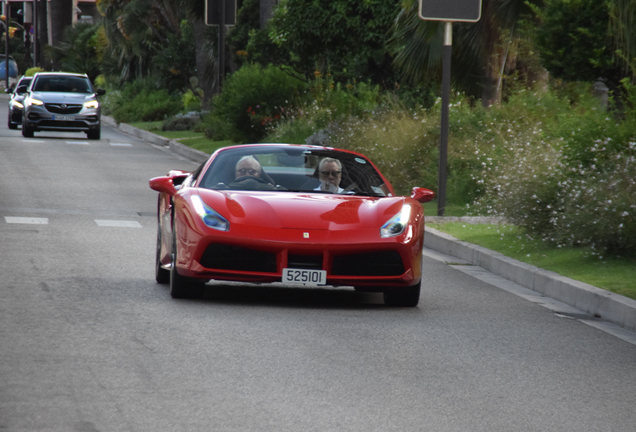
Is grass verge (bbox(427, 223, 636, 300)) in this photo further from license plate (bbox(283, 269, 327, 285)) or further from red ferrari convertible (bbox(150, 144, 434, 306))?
license plate (bbox(283, 269, 327, 285))

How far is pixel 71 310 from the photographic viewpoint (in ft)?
27.8

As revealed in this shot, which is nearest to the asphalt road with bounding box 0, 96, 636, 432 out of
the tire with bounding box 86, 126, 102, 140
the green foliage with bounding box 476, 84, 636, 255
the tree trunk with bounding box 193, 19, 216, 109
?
the green foliage with bounding box 476, 84, 636, 255

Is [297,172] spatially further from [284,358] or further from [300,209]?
[284,358]

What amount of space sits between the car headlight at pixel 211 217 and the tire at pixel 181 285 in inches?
14.9

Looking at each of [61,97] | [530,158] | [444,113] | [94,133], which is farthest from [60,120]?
[530,158]

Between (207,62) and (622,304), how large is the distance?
30728 millimetres

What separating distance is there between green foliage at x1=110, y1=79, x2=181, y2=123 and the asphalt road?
32277mm

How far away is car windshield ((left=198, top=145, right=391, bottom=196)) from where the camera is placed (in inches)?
381

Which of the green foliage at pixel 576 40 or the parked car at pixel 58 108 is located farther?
the parked car at pixel 58 108

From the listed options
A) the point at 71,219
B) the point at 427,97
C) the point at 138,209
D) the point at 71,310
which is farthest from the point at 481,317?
the point at 427,97

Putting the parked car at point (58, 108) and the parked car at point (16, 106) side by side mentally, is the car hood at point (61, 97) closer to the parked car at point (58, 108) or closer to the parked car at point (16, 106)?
the parked car at point (58, 108)

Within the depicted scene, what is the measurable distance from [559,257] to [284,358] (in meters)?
5.41

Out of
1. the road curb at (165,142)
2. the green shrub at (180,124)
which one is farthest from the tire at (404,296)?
A: the green shrub at (180,124)

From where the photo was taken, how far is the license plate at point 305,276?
28.7 ft
